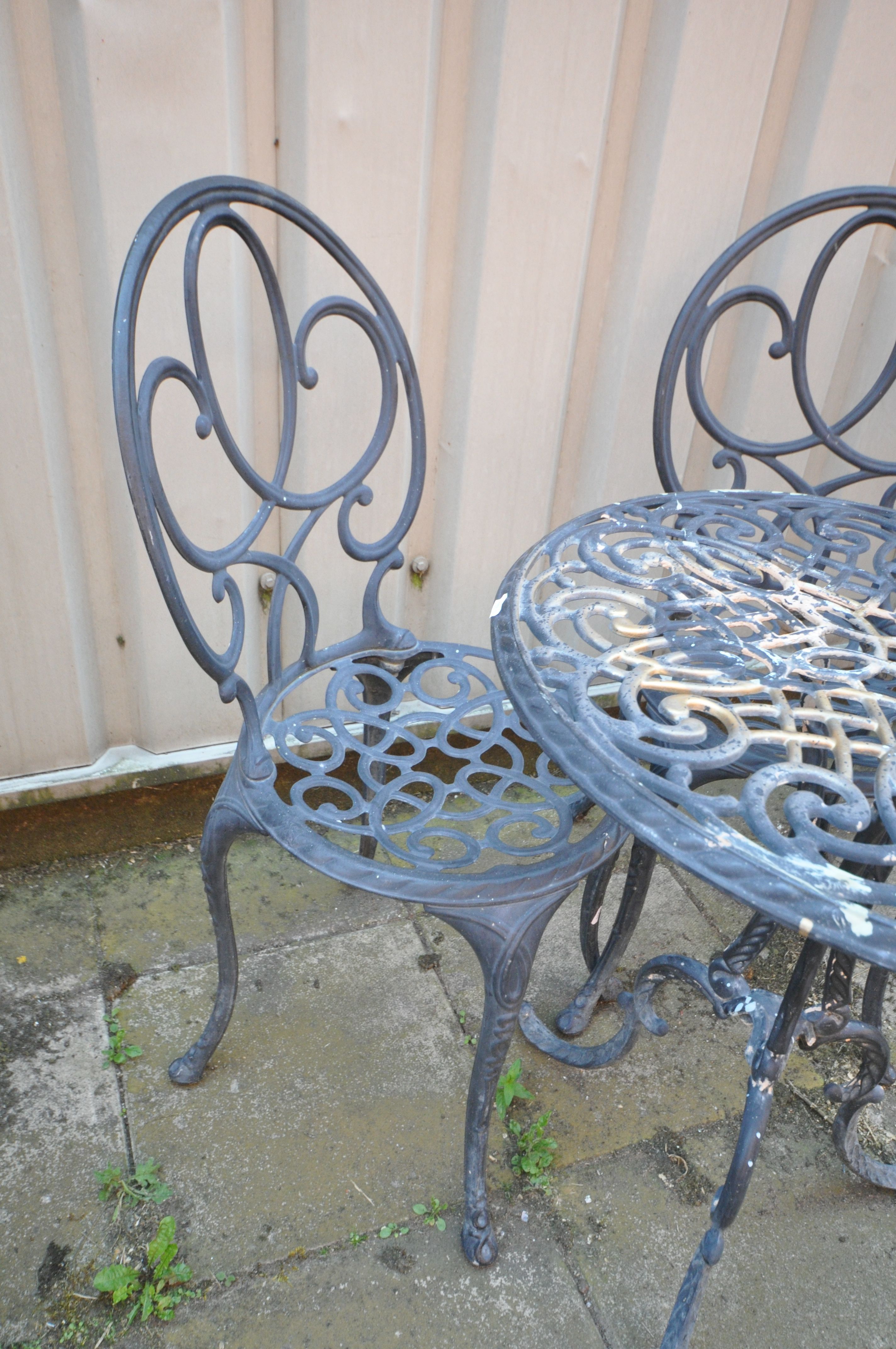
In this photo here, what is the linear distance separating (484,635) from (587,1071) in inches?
42.5

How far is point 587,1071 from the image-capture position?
1.76 meters

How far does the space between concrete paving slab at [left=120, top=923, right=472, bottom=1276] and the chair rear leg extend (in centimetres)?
5

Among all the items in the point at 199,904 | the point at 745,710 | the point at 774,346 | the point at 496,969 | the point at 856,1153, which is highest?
the point at 774,346

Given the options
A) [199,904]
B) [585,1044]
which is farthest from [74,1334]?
[585,1044]

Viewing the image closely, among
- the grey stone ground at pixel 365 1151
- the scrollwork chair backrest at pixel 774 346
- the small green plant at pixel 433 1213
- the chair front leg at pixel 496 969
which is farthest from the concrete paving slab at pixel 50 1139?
the scrollwork chair backrest at pixel 774 346

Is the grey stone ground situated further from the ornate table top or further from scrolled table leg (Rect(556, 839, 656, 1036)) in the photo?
the ornate table top

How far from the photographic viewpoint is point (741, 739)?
36.4 inches

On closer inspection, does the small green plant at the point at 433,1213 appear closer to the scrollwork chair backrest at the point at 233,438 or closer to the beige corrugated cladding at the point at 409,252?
the scrollwork chair backrest at the point at 233,438

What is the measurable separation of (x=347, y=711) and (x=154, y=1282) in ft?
3.07

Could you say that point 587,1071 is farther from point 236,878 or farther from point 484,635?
point 484,635

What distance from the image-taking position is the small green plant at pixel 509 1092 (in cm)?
165

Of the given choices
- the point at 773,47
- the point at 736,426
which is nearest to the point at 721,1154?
the point at 736,426

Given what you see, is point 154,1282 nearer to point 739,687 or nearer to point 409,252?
point 739,687

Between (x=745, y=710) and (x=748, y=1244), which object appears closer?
(x=745, y=710)
